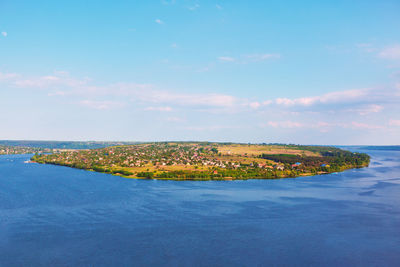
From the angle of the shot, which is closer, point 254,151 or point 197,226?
point 197,226

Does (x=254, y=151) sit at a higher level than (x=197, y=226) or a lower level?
higher

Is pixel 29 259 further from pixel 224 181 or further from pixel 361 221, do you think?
pixel 224 181

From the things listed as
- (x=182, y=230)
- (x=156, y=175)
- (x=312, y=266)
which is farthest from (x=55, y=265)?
(x=156, y=175)

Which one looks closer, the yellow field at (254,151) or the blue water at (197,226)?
the blue water at (197,226)

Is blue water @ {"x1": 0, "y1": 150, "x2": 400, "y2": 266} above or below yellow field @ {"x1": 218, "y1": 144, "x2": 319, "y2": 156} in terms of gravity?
below

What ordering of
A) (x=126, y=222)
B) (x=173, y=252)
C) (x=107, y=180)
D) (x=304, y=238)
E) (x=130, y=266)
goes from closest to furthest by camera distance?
1. (x=130, y=266)
2. (x=173, y=252)
3. (x=304, y=238)
4. (x=126, y=222)
5. (x=107, y=180)

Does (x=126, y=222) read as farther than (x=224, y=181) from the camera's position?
No

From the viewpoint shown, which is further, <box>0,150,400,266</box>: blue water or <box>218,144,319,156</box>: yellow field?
<box>218,144,319,156</box>: yellow field

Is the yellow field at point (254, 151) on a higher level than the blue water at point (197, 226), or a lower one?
higher
